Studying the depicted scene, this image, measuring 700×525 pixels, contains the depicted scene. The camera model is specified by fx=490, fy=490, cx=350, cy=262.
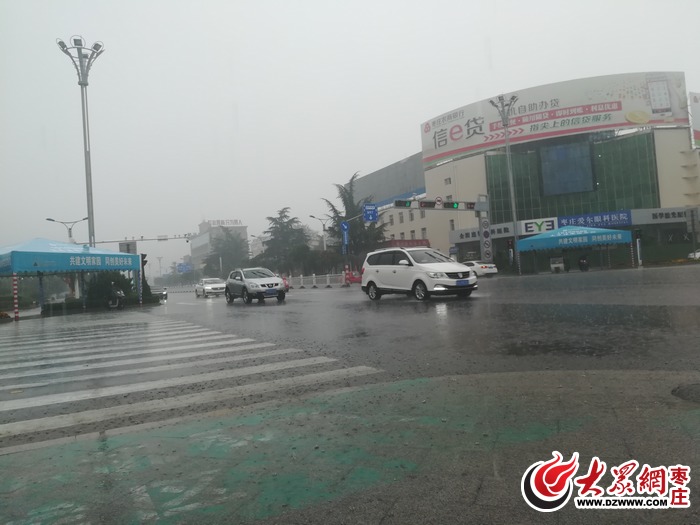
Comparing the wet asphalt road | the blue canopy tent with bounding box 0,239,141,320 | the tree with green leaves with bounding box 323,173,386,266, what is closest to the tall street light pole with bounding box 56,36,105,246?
the blue canopy tent with bounding box 0,239,141,320

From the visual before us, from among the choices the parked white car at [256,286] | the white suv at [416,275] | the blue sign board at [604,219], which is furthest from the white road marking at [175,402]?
the blue sign board at [604,219]

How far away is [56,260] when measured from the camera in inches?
907

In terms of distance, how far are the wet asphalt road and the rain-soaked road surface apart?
0.20 feet

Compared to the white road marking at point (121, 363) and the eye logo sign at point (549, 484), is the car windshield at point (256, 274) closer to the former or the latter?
the white road marking at point (121, 363)

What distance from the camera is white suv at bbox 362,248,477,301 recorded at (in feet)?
51.1

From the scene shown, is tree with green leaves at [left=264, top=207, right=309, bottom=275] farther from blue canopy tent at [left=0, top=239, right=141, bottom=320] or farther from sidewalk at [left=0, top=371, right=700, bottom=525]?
sidewalk at [left=0, top=371, right=700, bottom=525]

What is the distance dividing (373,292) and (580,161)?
4346 centimetres

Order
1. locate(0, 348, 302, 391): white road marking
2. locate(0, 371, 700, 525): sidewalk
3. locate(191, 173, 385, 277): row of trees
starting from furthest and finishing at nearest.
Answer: locate(191, 173, 385, 277): row of trees < locate(0, 348, 302, 391): white road marking < locate(0, 371, 700, 525): sidewalk

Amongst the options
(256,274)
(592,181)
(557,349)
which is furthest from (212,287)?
(592,181)

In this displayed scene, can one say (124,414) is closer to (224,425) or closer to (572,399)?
(224,425)

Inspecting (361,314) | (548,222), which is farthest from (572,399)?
(548,222)

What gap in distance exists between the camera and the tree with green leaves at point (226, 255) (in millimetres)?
93312

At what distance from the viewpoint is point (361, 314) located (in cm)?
1351

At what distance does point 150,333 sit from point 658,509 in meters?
11.9
